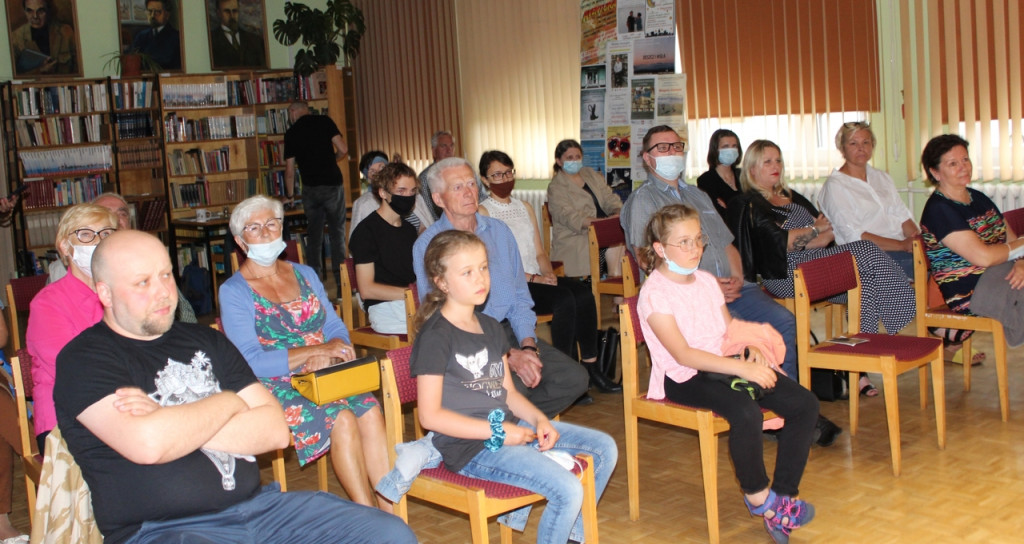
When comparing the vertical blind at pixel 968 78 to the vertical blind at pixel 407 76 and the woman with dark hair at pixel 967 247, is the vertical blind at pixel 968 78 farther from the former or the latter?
the vertical blind at pixel 407 76

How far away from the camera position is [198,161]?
1101cm

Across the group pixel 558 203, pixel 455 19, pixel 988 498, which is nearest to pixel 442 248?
pixel 988 498

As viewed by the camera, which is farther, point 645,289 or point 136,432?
point 645,289

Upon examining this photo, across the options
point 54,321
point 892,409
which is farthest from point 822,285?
point 54,321

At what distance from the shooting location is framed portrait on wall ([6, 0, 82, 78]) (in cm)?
1034

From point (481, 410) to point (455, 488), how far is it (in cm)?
29

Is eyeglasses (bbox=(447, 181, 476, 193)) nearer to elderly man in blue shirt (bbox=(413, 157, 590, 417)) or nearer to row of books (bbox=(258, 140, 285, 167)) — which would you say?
elderly man in blue shirt (bbox=(413, 157, 590, 417))

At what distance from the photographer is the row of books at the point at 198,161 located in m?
10.8

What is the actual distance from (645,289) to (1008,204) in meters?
4.74

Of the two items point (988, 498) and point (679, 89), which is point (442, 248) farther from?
point (679, 89)

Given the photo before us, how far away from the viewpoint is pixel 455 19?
1119cm

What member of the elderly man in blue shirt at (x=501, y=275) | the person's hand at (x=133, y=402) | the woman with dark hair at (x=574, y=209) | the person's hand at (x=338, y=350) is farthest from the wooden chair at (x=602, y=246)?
the person's hand at (x=133, y=402)

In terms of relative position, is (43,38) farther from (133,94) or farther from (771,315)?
(771,315)

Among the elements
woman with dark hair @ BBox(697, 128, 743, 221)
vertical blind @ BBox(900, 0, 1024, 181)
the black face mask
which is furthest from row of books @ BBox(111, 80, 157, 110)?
vertical blind @ BBox(900, 0, 1024, 181)
